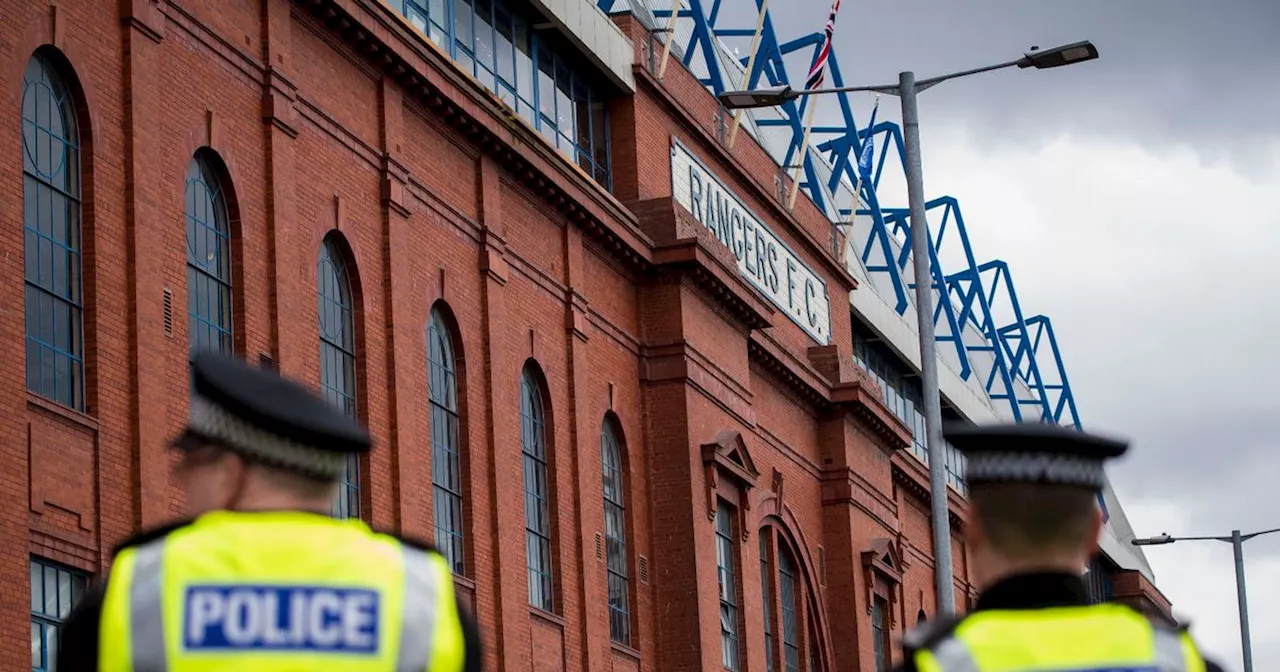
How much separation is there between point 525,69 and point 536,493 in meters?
6.20

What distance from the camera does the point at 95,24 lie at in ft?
78.6

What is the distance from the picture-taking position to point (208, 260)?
26.2 m

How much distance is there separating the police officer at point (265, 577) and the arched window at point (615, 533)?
101ft

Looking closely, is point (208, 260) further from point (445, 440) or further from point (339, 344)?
point (445, 440)

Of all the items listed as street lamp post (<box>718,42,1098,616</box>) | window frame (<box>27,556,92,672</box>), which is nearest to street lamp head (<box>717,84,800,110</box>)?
street lamp post (<box>718,42,1098,616</box>)

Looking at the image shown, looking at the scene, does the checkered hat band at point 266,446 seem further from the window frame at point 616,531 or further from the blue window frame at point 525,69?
the window frame at point 616,531

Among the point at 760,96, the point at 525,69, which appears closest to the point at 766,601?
the point at 525,69

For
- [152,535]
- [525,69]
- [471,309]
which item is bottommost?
[152,535]

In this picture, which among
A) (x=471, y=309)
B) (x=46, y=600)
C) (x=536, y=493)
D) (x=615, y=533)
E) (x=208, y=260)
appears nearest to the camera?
(x=46, y=600)

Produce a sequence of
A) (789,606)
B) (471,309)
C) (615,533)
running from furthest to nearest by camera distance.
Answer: (789,606), (615,533), (471,309)

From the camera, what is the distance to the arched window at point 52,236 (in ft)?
74.5

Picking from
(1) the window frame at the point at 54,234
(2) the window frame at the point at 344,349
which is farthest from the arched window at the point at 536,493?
(1) the window frame at the point at 54,234

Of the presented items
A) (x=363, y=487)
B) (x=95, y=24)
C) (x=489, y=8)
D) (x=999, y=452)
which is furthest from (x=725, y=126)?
(x=999, y=452)

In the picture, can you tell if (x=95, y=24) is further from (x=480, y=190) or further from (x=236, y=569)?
(x=236, y=569)
